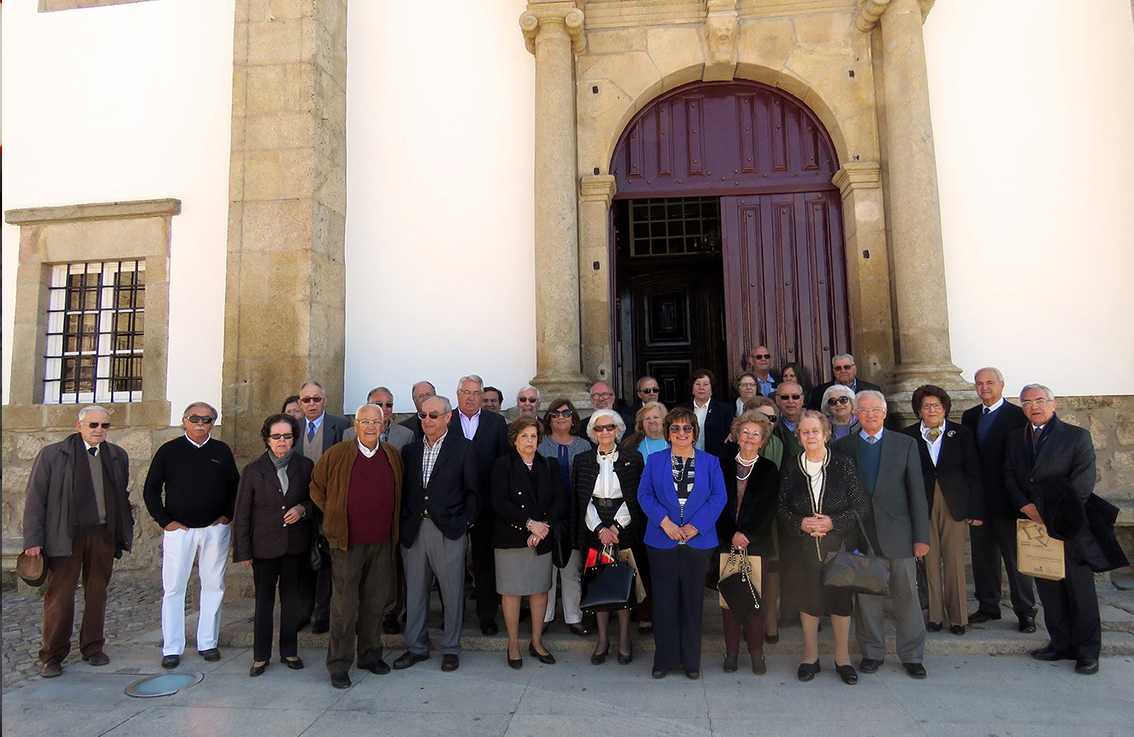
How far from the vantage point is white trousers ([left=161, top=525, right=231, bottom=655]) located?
16.0ft

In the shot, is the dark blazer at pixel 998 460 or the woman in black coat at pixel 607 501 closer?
the woman in black coat at pixel 607 501

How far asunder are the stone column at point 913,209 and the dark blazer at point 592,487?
306 centimetres

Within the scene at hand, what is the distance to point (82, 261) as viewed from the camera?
Answer: 773cm

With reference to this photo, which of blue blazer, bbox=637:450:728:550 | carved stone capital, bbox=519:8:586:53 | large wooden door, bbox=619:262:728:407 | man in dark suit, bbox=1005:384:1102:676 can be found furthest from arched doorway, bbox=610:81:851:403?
blue blazer, bbox=637:450:728:550

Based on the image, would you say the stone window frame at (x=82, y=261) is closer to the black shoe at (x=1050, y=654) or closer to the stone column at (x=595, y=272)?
the stone column at (x=595, y=272)

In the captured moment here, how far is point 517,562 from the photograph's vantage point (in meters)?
4.70

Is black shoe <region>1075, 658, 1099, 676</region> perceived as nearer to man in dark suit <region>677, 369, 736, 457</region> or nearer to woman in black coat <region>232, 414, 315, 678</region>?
man in dark suit <region>677, 369, 736, 457</region>

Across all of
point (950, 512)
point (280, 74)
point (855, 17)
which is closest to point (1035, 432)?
point (950, 512)

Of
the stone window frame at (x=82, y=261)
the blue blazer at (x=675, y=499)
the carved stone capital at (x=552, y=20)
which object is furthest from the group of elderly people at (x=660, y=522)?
the carved stone capital at (x=552, y=20)

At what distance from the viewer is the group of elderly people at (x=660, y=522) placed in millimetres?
4395

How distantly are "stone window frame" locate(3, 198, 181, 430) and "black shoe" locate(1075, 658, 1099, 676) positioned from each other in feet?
25.0

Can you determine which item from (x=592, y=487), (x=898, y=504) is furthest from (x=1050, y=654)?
(x=592, y=487)

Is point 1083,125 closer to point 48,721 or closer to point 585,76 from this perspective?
point 585,76

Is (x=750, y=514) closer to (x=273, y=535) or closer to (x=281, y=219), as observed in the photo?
(x=273, y=535)
